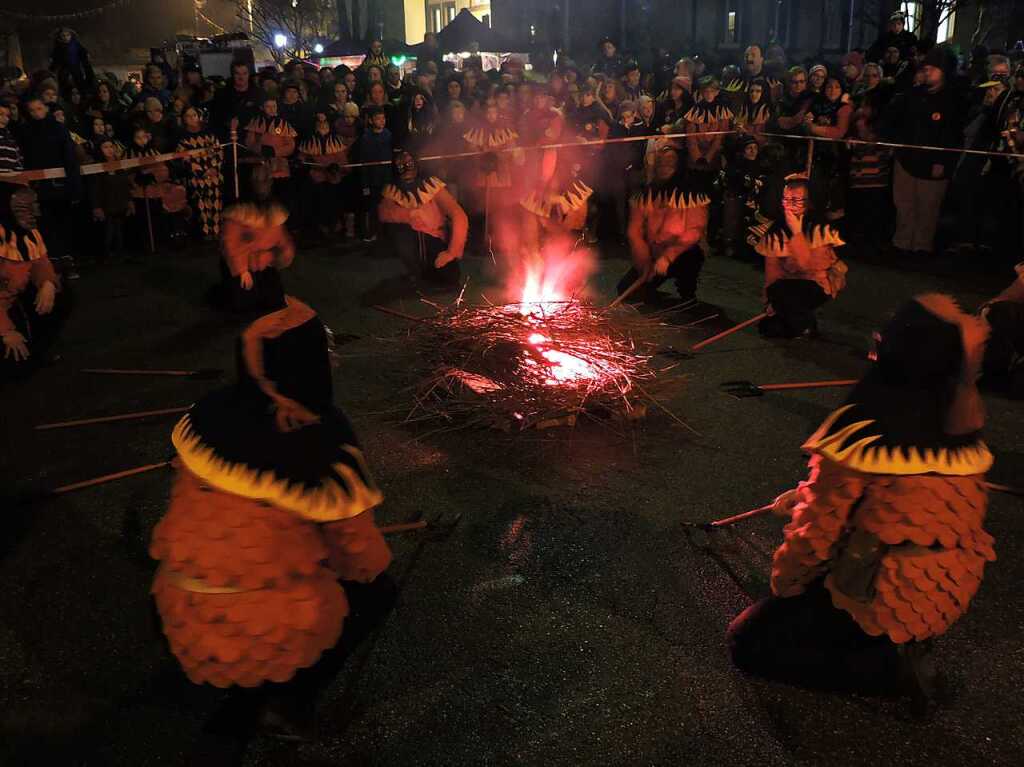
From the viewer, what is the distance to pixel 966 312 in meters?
2.51

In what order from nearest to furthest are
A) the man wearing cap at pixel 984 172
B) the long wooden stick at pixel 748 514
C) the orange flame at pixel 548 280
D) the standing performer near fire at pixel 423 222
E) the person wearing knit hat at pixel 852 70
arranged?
the long wooden stick at pixel 748 514, the orange flame at pixel 548 280, the standing performer near fire at pixel 423 222, the man wearing cap at pixel 984 172, the person wearing knit hat at pixel 852 70

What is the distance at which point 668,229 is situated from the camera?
754 cm

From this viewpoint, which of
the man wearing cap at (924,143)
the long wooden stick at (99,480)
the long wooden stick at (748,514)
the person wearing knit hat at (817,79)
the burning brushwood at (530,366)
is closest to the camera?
the long wooden stick at (748,514)

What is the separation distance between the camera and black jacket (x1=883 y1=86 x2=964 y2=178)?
913 cm

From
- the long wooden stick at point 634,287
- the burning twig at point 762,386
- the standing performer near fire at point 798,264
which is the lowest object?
the burning twig at point 762,386

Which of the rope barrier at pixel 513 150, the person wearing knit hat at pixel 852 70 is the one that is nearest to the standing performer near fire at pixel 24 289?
the rope barrier at pixel 513 150

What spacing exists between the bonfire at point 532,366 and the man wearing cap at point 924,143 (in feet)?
15.1

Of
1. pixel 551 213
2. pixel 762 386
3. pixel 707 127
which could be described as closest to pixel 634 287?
pixel 551 213

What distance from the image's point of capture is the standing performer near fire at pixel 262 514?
7.90 ft

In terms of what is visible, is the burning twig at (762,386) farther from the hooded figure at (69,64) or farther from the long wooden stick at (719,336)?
the hooded figure at (69,64)

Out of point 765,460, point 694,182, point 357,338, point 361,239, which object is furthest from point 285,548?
point 361,239

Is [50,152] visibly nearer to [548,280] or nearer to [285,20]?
[548,280]

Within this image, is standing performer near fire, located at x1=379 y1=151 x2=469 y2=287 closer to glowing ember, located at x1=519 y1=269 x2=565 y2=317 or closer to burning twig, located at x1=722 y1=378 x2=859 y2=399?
glowing ember, located at x1=519 y1=269 x2=565 y2=317

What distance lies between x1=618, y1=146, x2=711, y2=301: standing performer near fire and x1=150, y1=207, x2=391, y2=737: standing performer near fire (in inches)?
212
